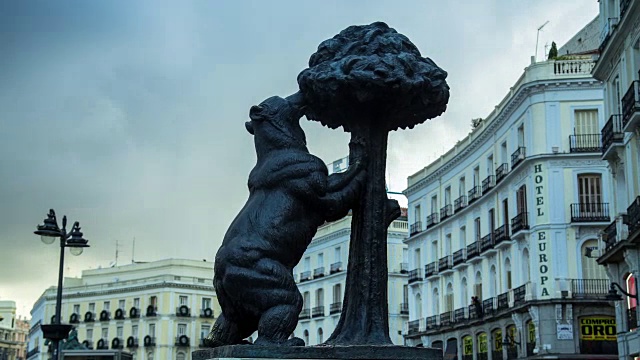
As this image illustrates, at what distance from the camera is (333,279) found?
58.3 m

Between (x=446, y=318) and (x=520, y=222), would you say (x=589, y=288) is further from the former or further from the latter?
(x=446, y=318)

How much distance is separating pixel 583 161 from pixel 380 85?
31.7 m

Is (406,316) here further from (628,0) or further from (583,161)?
(628,0)

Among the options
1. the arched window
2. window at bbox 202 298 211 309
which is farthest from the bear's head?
window at bbox 202 298 211 309

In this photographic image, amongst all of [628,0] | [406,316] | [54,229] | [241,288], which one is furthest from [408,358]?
[406,316]

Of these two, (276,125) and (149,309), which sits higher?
(149,309)

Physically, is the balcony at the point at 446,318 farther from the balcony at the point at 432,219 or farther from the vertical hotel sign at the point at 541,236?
the vertical hotel sign at the point at 541,236

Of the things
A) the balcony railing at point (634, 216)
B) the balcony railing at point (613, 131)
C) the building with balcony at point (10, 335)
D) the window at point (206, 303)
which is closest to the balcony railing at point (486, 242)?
the balcony railing at point (613, 131)

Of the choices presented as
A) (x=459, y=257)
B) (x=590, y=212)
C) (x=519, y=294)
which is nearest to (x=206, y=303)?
(x=459, y=257)

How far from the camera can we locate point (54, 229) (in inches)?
659

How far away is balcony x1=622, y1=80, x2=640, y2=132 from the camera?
23406 mm

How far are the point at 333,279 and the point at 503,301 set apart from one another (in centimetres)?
2177

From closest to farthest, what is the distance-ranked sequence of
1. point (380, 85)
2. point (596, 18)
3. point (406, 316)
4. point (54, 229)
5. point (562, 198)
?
1. point (380, 85)
2. point (54, 229)
3. point (562, 198)
4. point (596, 18)
5. point (406, 316)

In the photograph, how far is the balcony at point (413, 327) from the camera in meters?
47.9
